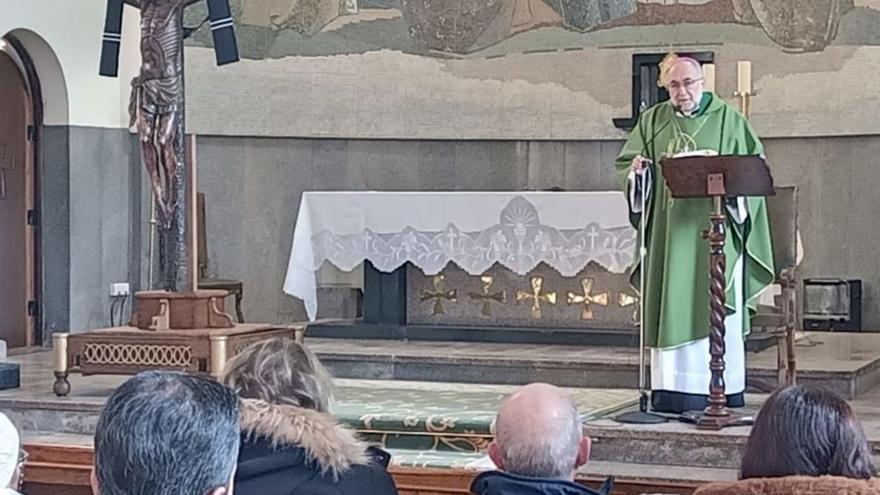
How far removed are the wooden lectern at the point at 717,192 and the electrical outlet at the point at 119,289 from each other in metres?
5.66

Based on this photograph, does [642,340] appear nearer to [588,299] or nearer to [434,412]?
[434,412]

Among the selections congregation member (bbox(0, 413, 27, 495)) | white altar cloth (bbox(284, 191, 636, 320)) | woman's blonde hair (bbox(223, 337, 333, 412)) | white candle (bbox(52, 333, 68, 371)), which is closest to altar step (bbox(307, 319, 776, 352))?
white altar cloth (bbox(284, 191, 636, 320))

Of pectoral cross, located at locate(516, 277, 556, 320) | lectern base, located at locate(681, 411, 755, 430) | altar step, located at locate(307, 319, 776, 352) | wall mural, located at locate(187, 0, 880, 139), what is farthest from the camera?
wall mural, located at locate(187, 0, 880, 139)

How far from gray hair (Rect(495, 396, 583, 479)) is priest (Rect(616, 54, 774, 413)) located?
9.42 ft

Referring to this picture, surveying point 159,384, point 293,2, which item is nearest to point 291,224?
point 293,2

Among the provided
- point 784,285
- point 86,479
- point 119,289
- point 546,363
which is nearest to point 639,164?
point 784,285

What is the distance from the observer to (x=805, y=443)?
2574mm

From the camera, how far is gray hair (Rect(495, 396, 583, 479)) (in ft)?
9.55

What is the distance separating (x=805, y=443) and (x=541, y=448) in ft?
1.90

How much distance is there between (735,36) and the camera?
986 centimetres

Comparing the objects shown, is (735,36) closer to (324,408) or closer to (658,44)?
(658,44)

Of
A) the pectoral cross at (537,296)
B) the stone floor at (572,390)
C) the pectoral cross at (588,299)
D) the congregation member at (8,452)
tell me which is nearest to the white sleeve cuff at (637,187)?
the stone floor at (572,390)

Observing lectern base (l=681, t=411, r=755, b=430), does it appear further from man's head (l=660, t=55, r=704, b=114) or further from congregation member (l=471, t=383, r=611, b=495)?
congregation member (l=471, t=383, r=611, b=495)

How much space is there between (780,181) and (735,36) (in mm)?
1107
